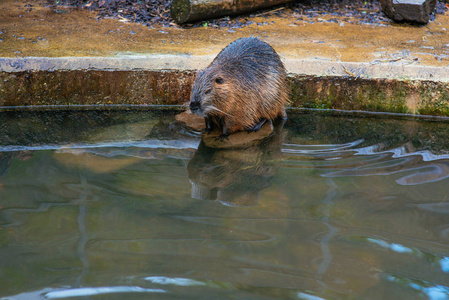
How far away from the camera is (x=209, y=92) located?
3.71m

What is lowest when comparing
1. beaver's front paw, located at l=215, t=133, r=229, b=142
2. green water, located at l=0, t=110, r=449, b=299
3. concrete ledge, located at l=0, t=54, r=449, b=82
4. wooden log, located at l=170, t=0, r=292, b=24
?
green water, located at l=0, t=110, r=449, b=299

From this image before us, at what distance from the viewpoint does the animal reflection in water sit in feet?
9.92

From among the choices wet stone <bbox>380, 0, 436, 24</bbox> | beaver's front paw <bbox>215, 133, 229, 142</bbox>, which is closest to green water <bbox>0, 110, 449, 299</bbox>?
beaver's front paw <bbox>215, 133, 229, 142</bbox>

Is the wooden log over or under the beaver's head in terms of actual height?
over

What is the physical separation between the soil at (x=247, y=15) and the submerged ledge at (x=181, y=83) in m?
1.49

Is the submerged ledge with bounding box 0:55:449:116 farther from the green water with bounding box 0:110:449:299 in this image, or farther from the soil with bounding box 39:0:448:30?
the soil with bounding box 39:0:448:30

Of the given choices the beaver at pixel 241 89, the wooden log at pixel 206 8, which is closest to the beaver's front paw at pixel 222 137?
the beaver at pixel 241 89

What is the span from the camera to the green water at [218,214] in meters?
2.20

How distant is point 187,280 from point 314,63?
9.79 ft

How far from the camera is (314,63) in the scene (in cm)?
459

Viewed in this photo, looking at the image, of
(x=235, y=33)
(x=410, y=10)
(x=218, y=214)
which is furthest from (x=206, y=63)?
(x=410, y=10)

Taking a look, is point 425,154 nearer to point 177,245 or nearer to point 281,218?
point 281,218

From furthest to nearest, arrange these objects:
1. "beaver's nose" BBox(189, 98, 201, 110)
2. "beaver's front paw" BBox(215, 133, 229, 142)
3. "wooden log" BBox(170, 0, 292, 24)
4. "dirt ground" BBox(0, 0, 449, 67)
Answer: "wooden log" BBox(170, 0, 292, 24) < "dirt ground" BBox(0, 0, 449, 67) < "beaver's front paw" BBox(215, 133, 229, 142) < "beaver's nose" BBox(189, 98, 201, 110)

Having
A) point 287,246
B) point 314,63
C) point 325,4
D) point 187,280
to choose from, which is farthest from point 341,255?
point 325,4
